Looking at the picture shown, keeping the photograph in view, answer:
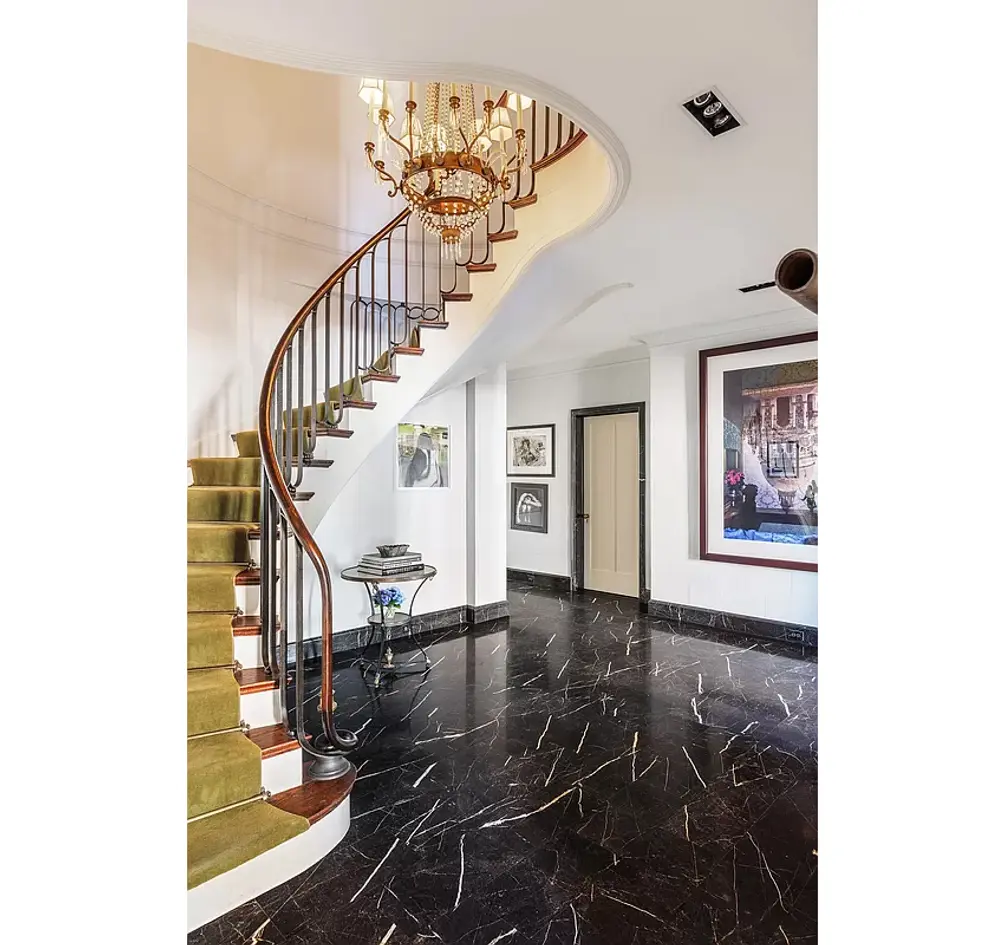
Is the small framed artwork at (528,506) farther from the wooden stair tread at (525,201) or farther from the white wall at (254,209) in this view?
the wooden stair tread at (525,201)

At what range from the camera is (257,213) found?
4.71m

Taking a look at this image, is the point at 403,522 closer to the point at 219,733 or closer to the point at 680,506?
the point at 680,506

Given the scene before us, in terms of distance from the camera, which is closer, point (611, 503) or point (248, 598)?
point (248, 598)

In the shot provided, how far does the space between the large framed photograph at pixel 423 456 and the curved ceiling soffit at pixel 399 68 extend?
334 centimetres

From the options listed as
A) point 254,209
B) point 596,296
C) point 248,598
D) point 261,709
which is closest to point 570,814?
point 261,709

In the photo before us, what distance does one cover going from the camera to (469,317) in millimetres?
4047

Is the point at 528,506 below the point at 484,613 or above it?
above

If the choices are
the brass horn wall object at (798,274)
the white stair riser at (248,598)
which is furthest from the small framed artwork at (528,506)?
the brass horn wall object at (798,274)

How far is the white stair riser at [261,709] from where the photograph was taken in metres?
2.56

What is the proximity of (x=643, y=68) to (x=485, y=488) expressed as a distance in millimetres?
4105

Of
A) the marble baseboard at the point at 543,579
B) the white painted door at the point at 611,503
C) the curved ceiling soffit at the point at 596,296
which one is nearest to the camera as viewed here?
the curved ceiling soffit at the point at 596,296

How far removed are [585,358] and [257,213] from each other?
12.1 feet
